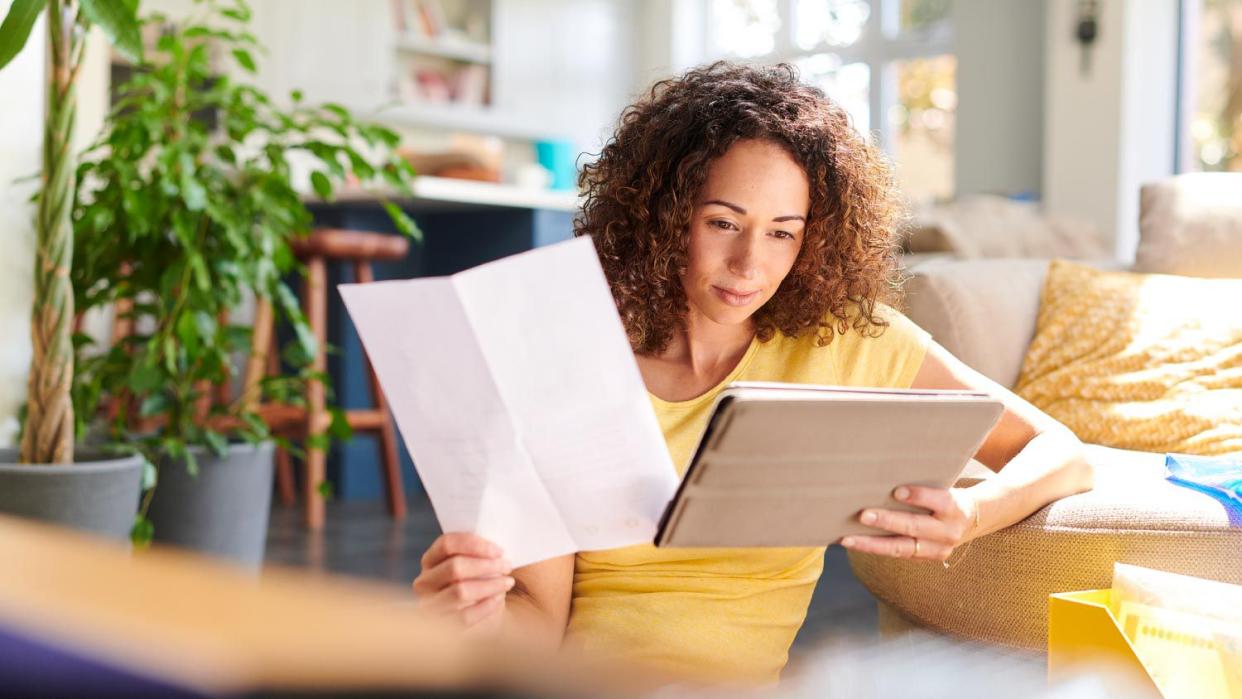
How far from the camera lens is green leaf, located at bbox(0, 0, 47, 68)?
1664 millimetres

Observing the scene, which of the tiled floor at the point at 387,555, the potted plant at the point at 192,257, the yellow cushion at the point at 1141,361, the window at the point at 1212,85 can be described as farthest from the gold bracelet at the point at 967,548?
the window at the point at 1212,85

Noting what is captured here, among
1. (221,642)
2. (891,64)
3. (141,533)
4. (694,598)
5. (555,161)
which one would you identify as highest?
A: (891,64)

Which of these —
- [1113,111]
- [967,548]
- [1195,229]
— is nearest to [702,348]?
[967,548]

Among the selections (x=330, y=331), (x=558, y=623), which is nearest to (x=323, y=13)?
(x=330, y=331)

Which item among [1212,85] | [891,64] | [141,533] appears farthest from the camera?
[891,64]

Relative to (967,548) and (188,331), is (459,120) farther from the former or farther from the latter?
(967,548)

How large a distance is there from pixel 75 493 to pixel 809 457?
144 centimetres

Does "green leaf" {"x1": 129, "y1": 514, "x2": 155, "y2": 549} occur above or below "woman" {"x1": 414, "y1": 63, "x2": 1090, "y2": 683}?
below

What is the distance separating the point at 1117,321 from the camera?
81.4 inches

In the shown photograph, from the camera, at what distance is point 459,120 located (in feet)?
22.2

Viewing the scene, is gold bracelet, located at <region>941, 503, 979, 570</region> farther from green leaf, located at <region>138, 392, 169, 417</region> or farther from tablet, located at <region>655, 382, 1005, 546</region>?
green leaf, located at <region>138, 392, 169, 417</region>

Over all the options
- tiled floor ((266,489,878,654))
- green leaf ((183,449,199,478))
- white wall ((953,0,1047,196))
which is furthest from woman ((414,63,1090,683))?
white wall ((953,0,1047,196))

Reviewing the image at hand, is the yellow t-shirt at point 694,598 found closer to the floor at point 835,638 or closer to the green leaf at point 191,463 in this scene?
the floor at point 835,638

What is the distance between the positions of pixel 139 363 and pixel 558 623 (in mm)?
1522
